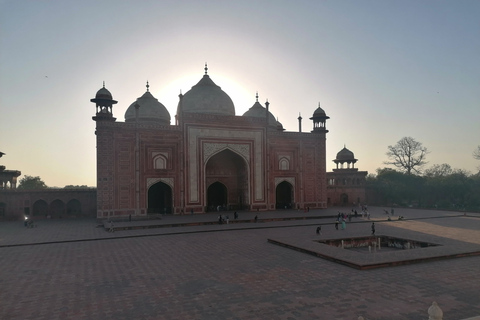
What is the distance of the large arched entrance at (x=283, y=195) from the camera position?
2820cm

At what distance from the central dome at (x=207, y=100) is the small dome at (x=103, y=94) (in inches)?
246

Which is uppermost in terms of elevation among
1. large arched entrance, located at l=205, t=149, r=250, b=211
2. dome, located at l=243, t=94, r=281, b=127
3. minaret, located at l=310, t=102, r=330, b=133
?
dome, located at l=243, t=94, r=281, b=127

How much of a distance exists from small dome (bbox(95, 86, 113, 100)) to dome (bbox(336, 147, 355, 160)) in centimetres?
2246

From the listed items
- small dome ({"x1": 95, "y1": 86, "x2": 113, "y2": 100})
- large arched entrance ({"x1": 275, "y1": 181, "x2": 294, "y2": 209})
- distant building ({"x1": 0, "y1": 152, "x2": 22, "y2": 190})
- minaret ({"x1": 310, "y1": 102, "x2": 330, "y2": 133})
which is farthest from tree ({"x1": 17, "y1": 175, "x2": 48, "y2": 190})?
minaret ({"x1": 310, "y1": 102, "x2": 330, "y2": 133})

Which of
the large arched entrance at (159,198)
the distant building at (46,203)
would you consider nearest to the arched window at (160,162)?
the large arched entrance at (159,198)

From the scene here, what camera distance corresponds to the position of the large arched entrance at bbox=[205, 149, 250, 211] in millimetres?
27266

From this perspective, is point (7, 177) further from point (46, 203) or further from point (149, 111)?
point (149, 111)

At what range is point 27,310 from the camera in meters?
6.25

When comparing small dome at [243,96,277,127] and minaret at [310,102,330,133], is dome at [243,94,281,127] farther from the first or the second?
minaret at [310,102,330,133]

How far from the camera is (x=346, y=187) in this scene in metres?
33.9

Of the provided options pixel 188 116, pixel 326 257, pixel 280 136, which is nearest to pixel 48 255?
pixel 326 257

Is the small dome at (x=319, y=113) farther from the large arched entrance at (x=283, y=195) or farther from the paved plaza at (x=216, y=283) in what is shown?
the paved plaza at (x=216, y=283)

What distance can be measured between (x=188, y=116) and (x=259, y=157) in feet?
20.3

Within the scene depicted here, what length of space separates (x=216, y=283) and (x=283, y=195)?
72.8 ft
